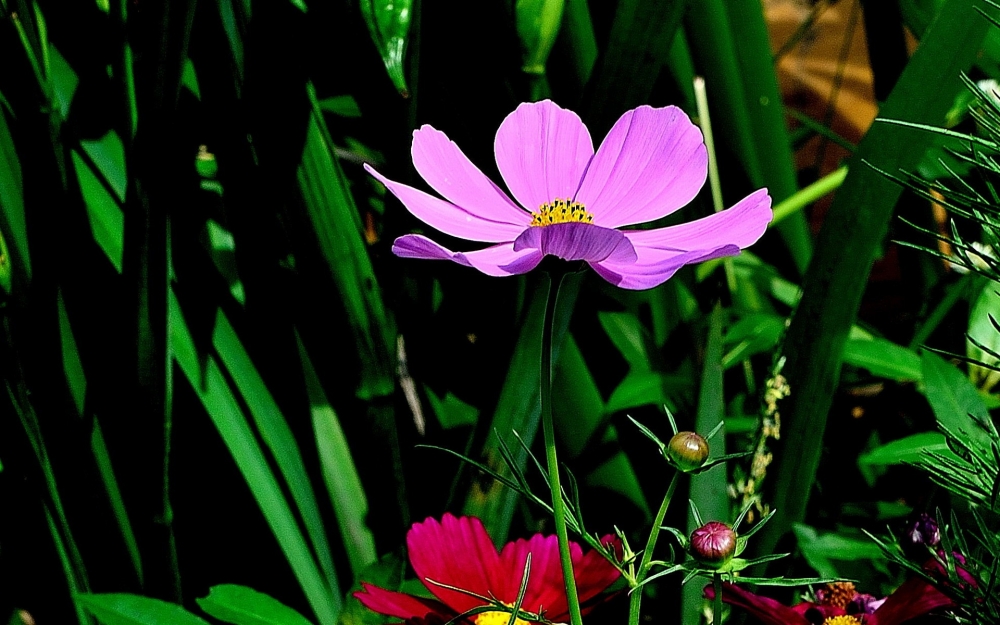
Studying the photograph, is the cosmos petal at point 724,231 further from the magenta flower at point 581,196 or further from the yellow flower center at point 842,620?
the yellow flower center at point 842,620

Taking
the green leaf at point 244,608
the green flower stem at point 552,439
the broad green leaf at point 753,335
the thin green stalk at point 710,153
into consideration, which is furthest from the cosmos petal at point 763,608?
the thin green stalk at point 710,153

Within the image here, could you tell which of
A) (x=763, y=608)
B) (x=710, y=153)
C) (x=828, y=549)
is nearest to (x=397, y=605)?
Answer: (x=763, y=608)

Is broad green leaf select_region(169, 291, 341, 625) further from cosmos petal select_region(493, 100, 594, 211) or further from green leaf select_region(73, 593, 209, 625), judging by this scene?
cosmos petal select_region(493, 100, 594, 211)

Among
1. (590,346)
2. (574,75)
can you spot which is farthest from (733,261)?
(574,75)

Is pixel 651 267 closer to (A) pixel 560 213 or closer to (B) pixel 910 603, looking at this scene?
(A) pixel 560 213

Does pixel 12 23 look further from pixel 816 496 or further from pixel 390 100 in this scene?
pixel 816 496

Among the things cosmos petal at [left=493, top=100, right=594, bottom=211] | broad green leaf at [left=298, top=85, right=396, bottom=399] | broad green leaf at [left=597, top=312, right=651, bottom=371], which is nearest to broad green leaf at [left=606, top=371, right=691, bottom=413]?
broad green leaf at [left=597, top=312, right=651, bottom=371]
